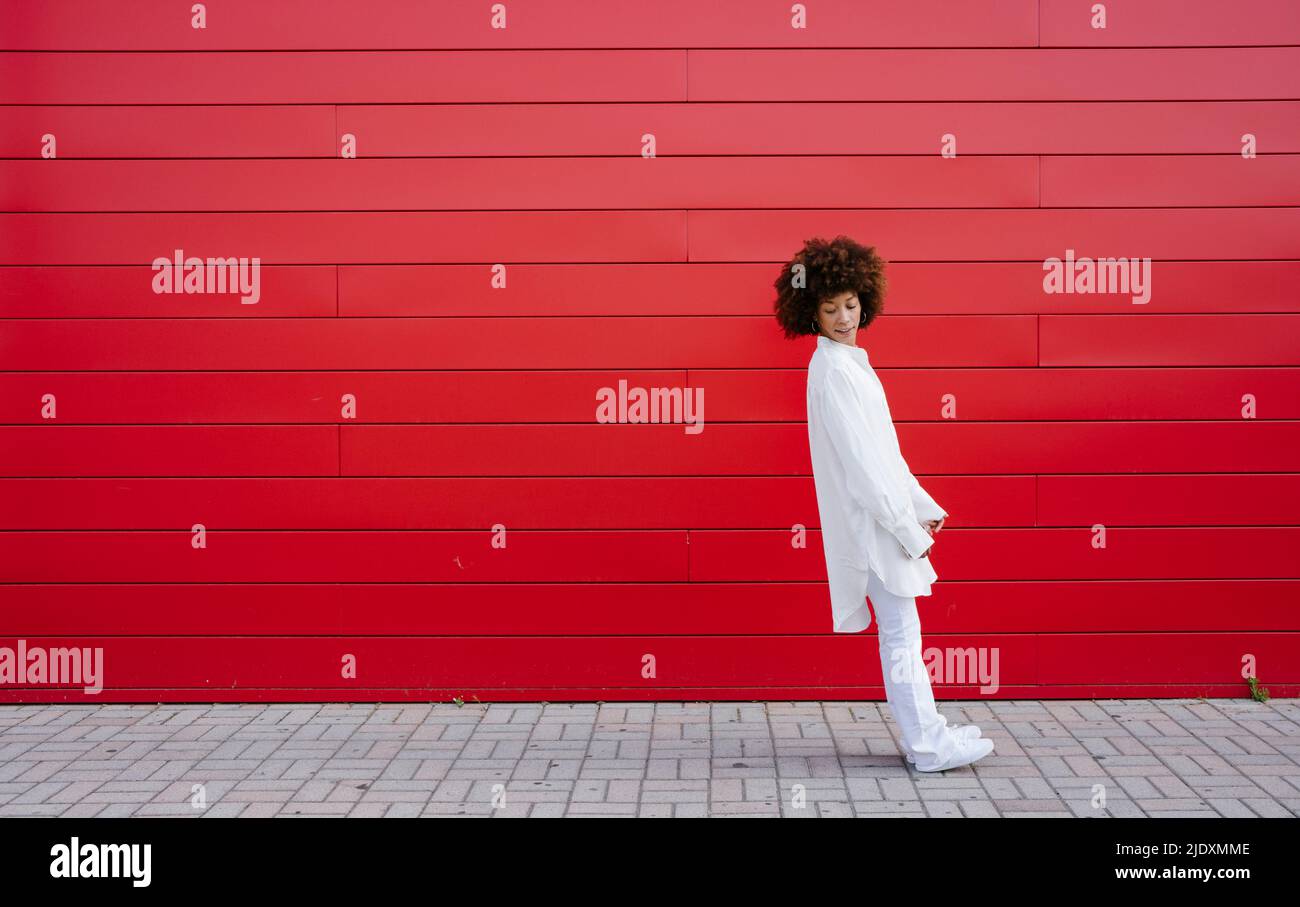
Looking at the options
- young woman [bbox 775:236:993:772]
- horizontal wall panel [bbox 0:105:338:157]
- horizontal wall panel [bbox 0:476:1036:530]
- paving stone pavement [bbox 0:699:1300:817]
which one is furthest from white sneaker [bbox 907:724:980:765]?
horizontal wall panel [bbox 0:105:338:157]

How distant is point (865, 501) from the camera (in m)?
4.31

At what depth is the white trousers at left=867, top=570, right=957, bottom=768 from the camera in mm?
4402

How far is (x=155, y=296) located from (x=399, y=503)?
58.6 inches

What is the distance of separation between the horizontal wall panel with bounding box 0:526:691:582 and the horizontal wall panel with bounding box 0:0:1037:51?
2.28 m

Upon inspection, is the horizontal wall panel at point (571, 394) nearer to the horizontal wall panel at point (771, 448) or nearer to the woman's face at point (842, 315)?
the horizontal wall panel at point (771, 448)

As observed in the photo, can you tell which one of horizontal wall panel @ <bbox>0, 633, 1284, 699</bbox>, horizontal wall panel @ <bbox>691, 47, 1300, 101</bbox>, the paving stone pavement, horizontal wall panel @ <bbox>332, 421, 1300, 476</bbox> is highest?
horizontal wall panel @ <bbox>691, 47, 1300, 101</bbox>

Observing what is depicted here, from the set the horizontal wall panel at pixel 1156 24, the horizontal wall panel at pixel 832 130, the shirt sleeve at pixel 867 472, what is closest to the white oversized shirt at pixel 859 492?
the shirt sleeve at pixel 867 472

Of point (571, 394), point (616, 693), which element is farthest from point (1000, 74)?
point (616, 693)

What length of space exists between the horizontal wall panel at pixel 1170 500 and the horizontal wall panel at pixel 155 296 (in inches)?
138

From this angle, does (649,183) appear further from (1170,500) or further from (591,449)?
(1170,500)

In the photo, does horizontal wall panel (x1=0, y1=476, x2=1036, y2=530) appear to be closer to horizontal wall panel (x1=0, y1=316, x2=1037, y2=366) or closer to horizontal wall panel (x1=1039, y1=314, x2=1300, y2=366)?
horizontal wall panel (x1=0, y1=316, x2=1037, y2=366)

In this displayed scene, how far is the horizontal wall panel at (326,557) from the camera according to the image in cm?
548

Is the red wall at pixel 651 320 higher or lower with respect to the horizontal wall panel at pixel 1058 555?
higher

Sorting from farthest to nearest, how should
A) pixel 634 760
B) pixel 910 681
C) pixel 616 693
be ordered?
pixel 616 693
pixel 634 760
pixel 910 681
